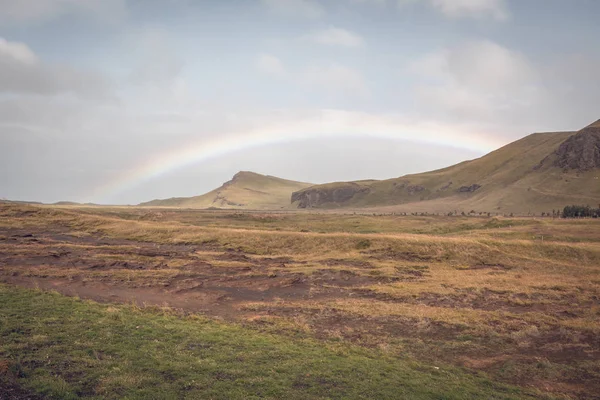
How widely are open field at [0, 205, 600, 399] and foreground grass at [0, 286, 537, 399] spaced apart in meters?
0.08

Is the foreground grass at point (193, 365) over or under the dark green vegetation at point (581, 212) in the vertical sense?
under

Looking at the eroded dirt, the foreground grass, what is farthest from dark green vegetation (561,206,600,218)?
the foreground grass

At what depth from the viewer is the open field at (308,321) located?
1455cm

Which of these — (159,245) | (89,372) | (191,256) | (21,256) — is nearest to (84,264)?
(21,256)

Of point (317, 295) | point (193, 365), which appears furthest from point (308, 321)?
point (193, 365)

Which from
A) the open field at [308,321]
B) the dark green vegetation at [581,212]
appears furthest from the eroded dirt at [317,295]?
the dark green vegetation at [581,212]

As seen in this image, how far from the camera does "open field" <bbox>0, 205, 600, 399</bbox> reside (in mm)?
14547

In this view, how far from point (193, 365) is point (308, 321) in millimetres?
10228

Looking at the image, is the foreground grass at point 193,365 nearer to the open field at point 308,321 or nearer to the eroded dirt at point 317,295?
the open field at point 308,321

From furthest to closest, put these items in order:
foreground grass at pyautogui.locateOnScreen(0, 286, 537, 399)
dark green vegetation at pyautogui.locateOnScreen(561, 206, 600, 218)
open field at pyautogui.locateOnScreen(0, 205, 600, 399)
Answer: dark green vegetation at pyautogui.locateOnScreen(561, 206, 600, 218), open field at pyautogui.locateOnScreen(0, 205, 600, 399), foreground grass at pyautogui.locateOnScreen(0, 286, 537, 399)

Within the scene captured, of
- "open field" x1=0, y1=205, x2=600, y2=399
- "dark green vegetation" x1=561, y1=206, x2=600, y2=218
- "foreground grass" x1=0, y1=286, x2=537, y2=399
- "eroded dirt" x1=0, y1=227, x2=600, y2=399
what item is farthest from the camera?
"dark green vegetation" x1=561, y1=206, x2=600, y2=218

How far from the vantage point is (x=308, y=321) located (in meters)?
24.3

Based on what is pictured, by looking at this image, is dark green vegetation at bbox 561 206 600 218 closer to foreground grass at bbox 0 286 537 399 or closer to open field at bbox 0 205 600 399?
open field at bbox 0 205 600 399

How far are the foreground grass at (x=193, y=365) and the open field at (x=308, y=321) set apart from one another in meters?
0.08
